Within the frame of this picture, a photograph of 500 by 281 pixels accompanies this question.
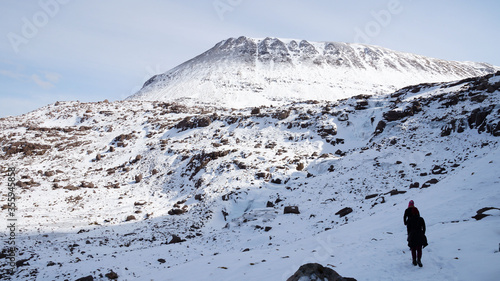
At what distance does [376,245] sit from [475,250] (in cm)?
334

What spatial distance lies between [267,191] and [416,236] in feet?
56.2

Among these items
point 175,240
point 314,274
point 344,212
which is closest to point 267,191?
point 344,212

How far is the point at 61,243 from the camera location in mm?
18094

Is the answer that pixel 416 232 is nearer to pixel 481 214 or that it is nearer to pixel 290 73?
pixel 481 214

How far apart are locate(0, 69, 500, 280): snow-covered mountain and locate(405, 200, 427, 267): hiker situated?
40 cm

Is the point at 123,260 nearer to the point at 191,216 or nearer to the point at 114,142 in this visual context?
the point at 191,216

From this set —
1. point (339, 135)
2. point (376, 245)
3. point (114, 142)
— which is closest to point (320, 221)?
point (376, 245)

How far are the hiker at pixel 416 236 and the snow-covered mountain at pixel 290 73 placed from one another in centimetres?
6421

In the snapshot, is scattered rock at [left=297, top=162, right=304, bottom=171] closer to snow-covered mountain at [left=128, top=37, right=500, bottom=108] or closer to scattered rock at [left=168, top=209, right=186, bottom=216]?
scattered rock at [left=168, top=209, right=186, bottom=216]

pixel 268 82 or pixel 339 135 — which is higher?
pixel 268 82

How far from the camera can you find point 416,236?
8.56 meters

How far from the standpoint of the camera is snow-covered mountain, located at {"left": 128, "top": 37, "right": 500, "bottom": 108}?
81.2 metres

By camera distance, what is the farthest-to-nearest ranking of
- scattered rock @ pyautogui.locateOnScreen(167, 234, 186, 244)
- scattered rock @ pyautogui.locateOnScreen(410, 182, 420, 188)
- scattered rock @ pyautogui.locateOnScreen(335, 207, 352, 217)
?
scattered rock @ pyautogui.locateOnScreen(410, 182, 420, 188) → scattered rock @ pyautogui.locateOnScreen(167, 234, 186, 244) → scattered rock @ pyautogui.locateOnScreen(335, 207, 352, 217)

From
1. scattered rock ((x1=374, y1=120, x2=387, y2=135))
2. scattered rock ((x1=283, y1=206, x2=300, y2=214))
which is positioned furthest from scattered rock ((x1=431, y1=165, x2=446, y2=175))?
scattered rock ((x1=374, y1=120, x2=387, y2=135))
